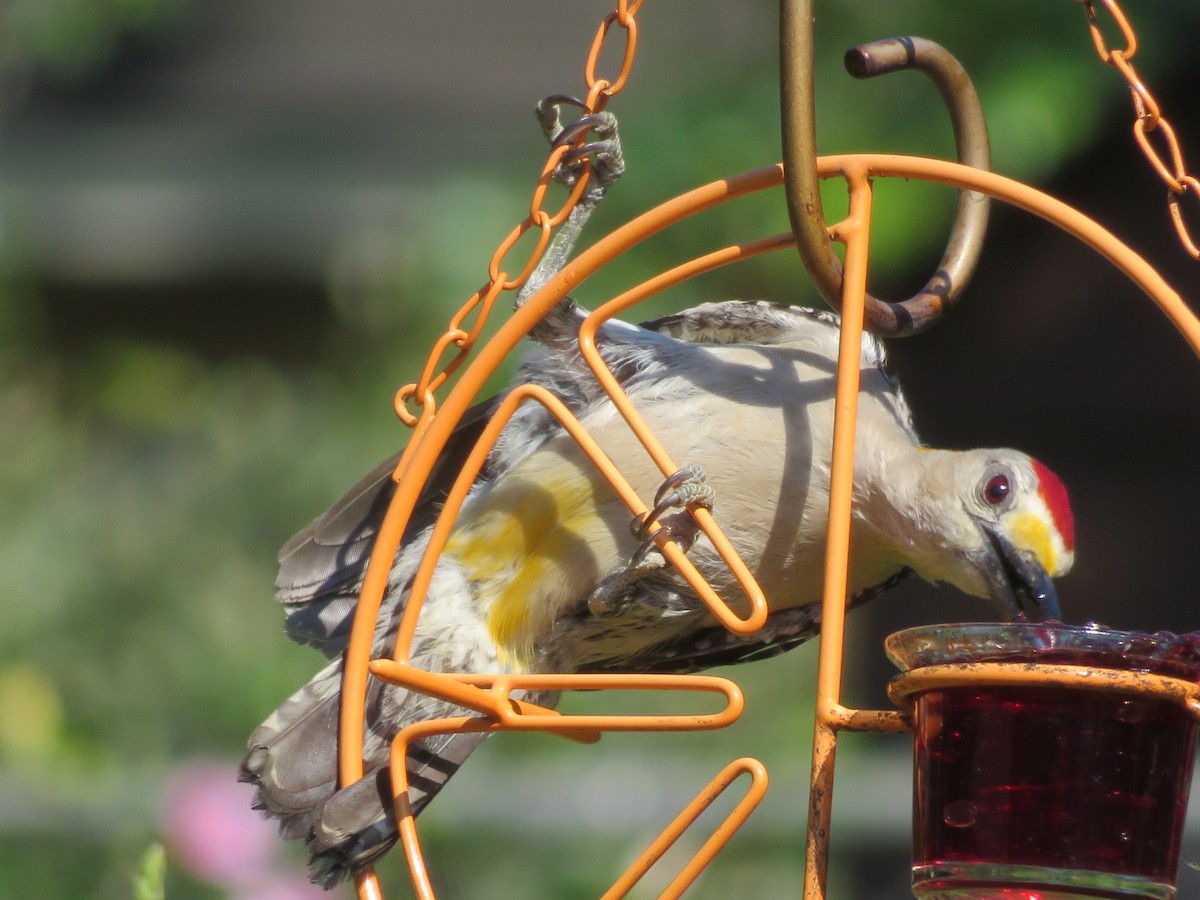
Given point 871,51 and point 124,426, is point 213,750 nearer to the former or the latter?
point 124,426

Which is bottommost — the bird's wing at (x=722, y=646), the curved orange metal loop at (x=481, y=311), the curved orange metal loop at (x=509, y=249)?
the bird's wing at (x=722, y=646)

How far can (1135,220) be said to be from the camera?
20.2 feet

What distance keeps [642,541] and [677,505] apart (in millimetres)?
367

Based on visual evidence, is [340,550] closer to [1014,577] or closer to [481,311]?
[481,311]

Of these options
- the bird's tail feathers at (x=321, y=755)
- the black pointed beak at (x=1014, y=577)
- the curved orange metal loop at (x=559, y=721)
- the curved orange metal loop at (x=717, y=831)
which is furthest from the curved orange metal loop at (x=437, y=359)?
the black pointed beak at (x=1014, y=577)

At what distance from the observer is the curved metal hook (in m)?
2.13

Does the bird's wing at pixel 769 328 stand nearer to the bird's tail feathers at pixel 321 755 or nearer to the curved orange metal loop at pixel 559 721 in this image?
the bird's tail feathers at pixel 321 755

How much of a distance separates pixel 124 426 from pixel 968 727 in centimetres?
670

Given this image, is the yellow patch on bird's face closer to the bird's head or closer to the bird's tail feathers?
the bird's head

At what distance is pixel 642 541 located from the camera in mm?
2980

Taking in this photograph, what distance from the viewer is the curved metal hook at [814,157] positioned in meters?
2.13

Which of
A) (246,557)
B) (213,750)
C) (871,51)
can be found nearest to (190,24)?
(246,557)

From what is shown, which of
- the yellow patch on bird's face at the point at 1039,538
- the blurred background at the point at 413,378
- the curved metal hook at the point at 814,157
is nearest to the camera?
the curved metal hook at the point at 814,157

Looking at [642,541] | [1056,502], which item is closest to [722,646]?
[642,541]
